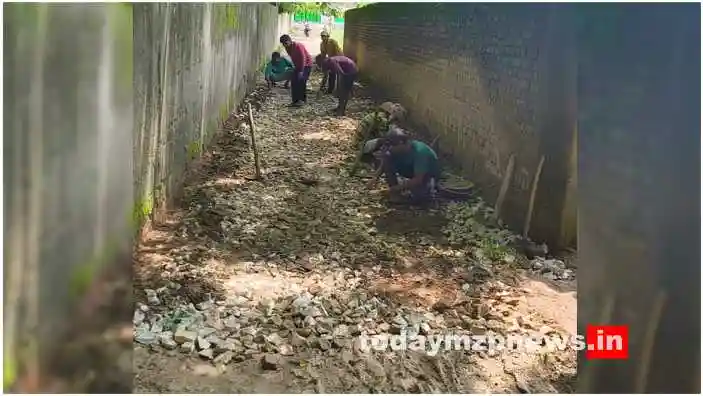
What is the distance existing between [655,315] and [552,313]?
2338 mm

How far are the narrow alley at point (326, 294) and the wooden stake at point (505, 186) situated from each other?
128 mm

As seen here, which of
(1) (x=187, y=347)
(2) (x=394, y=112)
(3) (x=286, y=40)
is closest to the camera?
(1) (x=187, y=347)

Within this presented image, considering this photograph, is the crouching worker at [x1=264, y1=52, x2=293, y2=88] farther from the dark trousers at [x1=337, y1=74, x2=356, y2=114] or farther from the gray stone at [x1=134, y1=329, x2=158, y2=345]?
the gray stone at [x1=134, y1=329, x2=158, y2=345]

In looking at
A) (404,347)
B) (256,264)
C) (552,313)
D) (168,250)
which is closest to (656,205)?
(404,347)

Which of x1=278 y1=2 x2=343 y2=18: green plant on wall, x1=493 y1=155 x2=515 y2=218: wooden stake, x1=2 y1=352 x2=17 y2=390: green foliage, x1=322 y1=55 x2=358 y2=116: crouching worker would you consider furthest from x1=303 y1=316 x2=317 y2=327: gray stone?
x1=278 y1=2 x2=343 y2=18: green plant on wall

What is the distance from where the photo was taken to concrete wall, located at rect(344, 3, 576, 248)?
16.5 ft

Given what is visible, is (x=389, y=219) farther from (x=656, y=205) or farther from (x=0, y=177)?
(x=0, y=177)

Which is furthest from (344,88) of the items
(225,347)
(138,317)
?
(225,347)

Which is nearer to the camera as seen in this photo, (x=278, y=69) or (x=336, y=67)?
(x=336, y=67)

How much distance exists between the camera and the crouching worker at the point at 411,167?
20.5ft

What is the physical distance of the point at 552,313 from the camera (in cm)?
414

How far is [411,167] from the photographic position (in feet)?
21.4

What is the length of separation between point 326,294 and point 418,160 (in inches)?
88.9

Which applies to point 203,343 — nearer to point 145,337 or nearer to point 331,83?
point 145,337
